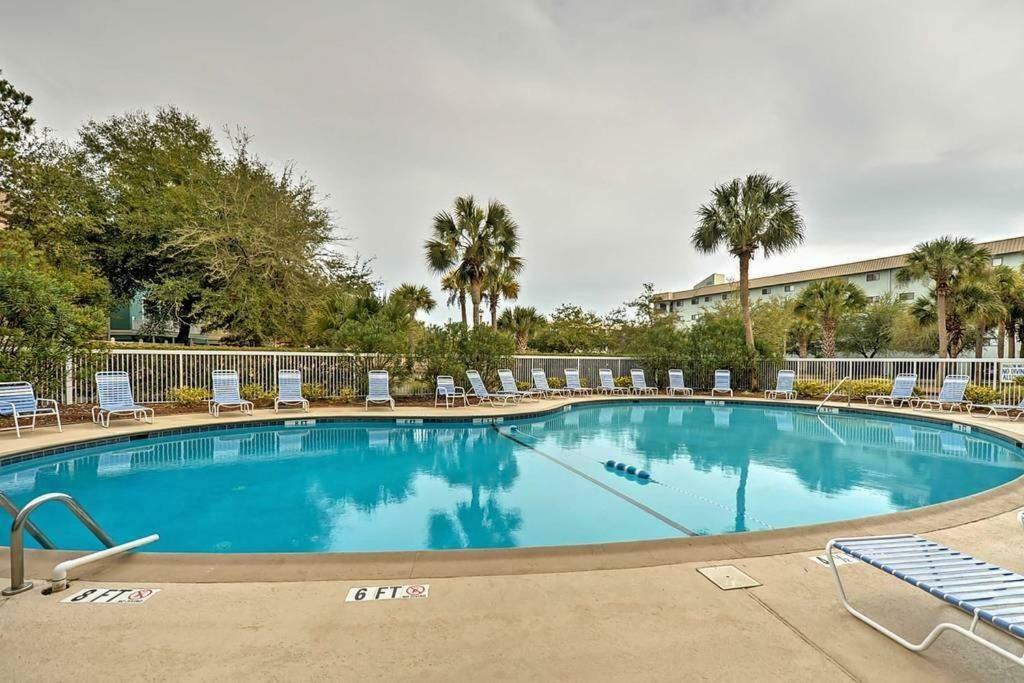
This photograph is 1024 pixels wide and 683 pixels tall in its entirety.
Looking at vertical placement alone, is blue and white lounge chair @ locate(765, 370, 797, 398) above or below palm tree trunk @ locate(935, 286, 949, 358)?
below

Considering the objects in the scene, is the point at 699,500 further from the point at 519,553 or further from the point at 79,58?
the point at 79,58

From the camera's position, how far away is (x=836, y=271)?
116 ft

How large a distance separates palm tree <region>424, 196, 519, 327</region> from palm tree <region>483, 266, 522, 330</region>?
1.43ft

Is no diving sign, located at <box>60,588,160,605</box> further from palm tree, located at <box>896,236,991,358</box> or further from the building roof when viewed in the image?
the building roof

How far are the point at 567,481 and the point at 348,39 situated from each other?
9.52 metres

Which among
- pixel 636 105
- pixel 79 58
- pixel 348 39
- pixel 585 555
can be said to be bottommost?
pixel 585 555

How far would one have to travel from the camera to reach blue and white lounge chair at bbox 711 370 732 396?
1670 centimetres

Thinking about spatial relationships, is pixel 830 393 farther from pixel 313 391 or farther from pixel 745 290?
pixel 313 391

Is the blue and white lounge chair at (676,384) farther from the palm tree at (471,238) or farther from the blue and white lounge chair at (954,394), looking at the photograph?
the palm tree at (471,238)

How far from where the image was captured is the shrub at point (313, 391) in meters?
12.1

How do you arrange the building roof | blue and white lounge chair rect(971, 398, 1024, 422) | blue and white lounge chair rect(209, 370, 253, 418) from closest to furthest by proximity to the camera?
blue and white lounge chair rect(209, 370, 253, 418) < blue and white lounge chair rect(971, 398, 1024, 422) < the building roof

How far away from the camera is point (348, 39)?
963 cm

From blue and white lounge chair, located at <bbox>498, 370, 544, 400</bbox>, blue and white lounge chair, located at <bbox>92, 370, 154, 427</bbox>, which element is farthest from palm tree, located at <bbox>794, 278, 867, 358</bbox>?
blue and white lounge chair, located at <bbox>92, 370, 154, 427</bbox>

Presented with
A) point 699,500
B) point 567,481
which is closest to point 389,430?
point 567,481
